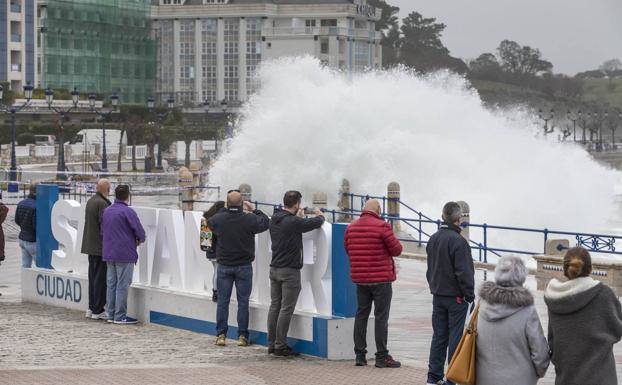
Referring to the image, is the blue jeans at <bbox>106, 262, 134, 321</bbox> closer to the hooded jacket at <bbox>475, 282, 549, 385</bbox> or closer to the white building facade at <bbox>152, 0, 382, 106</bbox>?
the hooded jacket at <bbox>475, 282, 549, 385</bbox>

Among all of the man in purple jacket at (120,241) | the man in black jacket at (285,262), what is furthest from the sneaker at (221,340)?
the man in purple jacket at (120,241)

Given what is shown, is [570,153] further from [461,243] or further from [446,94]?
[461,243]

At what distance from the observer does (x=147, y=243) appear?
49.2 ft

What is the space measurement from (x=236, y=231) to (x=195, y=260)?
165 cm

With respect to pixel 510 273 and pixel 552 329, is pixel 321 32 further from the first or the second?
pixel 552 329

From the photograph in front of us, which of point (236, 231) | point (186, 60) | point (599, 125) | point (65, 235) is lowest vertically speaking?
point (65, 235)

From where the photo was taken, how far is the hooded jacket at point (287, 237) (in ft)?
39.4

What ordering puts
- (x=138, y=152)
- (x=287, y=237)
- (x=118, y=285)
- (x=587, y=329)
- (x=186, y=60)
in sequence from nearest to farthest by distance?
(x=587, y=329) → (x=287, y=237) → (x=118, y=285) → (x=138, y=152) → (x=186, y=60)

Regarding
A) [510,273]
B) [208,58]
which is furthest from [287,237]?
[208,58]

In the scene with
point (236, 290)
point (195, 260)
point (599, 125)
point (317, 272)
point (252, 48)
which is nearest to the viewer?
point (317, 272)

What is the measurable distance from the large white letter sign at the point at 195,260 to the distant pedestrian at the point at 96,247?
1.19m

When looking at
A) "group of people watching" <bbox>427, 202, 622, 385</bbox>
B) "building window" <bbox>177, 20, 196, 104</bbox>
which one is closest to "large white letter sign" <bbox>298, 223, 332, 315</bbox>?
"group of people watching" <bbox>427, 202, 622, 385</bbox>

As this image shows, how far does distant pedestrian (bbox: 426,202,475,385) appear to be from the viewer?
10258 millimetres

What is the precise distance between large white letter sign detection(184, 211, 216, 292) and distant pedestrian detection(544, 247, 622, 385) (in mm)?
6761
